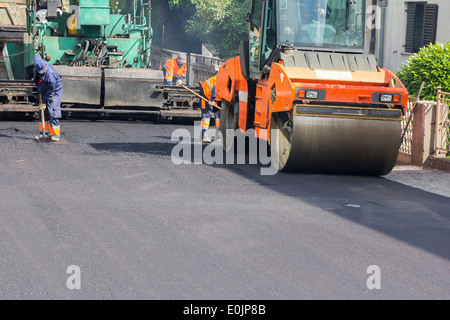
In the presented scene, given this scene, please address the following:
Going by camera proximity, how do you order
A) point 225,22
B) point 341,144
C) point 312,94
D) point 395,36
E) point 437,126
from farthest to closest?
point 225,22, point 395,36, point 437,126, point 341,144, point 312,94

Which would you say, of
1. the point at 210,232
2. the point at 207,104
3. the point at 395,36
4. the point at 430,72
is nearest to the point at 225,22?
the point at 395,36

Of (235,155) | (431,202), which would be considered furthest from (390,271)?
(235,155)

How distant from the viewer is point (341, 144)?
36.4 feet

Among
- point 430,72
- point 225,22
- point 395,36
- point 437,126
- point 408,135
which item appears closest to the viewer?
point 437,126

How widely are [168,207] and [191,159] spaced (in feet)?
13.0

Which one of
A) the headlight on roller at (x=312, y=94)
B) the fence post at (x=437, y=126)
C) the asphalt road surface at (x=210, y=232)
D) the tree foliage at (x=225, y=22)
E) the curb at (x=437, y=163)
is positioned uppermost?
the tree foliage at (x=225, y=22)

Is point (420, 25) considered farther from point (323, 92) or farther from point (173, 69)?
point (323, 92)

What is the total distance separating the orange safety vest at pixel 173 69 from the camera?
23.3 m

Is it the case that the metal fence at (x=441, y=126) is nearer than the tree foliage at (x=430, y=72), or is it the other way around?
the metal fence at (x=441, y=126)

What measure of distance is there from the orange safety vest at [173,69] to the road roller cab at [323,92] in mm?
10501

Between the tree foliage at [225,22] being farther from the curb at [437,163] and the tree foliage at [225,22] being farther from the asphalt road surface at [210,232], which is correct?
the asphalt road surface at [210,232]

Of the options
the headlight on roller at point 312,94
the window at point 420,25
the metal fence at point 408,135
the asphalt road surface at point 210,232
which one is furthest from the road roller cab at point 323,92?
the window at point 420,25

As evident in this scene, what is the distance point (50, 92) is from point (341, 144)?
19.1 ft

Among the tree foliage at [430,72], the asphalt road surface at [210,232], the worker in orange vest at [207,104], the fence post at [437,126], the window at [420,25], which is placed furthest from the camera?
the window at [420,25]
